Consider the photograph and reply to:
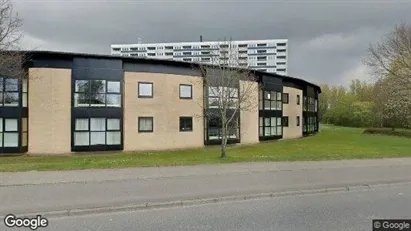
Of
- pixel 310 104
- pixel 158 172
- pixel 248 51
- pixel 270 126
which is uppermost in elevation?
pixel 248 51

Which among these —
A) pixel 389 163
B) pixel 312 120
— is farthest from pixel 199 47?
pixel 389 163

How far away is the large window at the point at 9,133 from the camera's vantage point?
18.7 meters

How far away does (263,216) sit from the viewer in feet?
19.4

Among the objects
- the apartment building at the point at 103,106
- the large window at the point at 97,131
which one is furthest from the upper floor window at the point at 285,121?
the large window at the point at 97,131

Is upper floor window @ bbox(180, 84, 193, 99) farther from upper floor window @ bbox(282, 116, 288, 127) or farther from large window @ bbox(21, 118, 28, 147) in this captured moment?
upper floor window @ bbox(282, 116, 288, 127)

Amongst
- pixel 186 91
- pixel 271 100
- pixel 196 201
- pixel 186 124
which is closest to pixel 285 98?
pixel 271 100

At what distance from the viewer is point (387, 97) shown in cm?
3591

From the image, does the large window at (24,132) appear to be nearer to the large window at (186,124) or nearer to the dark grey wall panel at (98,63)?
the dark grey wall panel at (98,63)

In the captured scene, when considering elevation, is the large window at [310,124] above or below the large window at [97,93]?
below

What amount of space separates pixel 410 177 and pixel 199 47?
103465mm

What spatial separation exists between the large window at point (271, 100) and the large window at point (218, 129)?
3916mm

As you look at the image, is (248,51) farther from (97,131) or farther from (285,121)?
(97,131)

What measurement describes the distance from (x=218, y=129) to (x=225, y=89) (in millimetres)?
7511

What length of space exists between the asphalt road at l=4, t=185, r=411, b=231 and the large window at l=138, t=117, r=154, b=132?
15.0 metres
